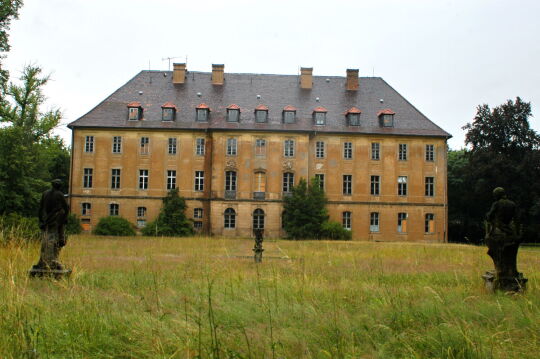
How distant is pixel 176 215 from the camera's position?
123 ft

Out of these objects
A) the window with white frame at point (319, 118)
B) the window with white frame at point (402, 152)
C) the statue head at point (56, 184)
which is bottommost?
the statue head at point (56, 184)

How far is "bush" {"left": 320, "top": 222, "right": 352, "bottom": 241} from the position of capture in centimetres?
3725

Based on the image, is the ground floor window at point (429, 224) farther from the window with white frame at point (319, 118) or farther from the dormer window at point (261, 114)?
the dormer window at point (261, 114)

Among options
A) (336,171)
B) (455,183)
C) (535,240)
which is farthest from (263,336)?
(455,183)

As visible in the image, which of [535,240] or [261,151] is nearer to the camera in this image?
A: [261,151]

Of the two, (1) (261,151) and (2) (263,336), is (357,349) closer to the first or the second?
(2) (263,336)

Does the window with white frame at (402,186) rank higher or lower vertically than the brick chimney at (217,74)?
lower

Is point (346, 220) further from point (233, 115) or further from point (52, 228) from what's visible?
point (52, 228)

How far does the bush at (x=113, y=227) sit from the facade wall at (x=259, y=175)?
5.63 feet

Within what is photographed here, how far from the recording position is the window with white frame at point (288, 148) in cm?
4000

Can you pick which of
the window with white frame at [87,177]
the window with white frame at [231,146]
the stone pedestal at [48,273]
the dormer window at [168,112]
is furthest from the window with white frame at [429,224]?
A: the stone pedestal at [48,273]

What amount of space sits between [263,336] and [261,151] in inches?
1380

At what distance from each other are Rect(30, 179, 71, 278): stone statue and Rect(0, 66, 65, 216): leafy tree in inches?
678

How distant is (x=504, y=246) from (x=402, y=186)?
32539 mm
